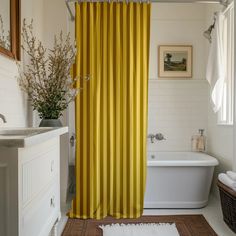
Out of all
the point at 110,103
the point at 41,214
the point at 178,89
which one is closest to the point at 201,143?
the point at 178,89

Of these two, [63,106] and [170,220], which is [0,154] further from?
[170,220]

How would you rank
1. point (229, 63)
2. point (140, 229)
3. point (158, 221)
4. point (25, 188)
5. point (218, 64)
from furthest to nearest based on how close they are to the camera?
point (229, 63) < point (218, 64) < point (158, 221) < point (140, 229) < point (25, 188)

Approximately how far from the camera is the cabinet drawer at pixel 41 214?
Answer: 1.10 m

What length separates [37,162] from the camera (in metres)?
1.26

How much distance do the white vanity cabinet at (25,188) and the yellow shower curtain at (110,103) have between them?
129 centimetres

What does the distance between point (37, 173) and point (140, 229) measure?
5.35 feet

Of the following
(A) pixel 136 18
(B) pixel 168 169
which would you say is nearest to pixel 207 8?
(A) pixel 136 18

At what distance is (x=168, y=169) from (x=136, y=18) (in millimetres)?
1679

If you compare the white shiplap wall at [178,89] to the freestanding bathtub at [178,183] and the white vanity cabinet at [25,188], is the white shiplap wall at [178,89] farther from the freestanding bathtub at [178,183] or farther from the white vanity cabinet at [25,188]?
the white vanity cabinet at [25,188]

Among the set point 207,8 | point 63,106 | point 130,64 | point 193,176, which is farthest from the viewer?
point 207,8

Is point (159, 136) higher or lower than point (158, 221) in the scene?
higher

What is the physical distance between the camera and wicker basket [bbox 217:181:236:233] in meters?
2.30

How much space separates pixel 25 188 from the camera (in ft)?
3.55

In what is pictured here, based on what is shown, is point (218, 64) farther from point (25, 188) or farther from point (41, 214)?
point (25, 188)
